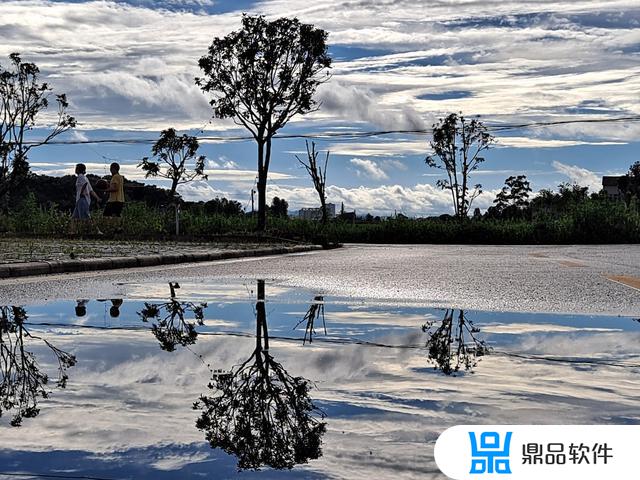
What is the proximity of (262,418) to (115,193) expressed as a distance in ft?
80.9

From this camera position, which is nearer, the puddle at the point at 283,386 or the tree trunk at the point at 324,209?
the puddle at the point at 283,386

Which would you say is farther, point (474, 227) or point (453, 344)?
point (474, 227)

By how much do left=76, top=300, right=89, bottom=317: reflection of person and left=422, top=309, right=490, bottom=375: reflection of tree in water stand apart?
2.93 m

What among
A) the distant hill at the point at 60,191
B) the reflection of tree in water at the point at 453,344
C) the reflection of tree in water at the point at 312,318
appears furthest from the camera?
the distant hill at the point at 60,191

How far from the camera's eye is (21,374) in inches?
214

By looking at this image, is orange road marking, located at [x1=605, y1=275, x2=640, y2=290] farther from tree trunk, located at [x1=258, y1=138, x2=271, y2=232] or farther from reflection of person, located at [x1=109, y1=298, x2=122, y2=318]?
tree trunk, located at [x1=258, y1=138, x2=271, y2=232]

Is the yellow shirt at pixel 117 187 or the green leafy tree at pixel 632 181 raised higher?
the green leafy tree at pixel 632 181

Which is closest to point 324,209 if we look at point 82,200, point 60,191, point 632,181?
point 82,200

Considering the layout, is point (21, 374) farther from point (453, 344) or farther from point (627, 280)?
point (627, 280)

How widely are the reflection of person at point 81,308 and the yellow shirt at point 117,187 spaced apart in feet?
60.0

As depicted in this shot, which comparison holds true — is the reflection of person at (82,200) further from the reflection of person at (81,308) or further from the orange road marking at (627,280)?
the reflection of person at (81,308)

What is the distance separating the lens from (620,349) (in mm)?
6555

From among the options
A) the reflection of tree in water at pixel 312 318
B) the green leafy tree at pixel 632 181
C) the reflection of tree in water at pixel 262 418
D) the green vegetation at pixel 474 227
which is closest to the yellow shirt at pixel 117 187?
the green vegetation at pixel 474 227

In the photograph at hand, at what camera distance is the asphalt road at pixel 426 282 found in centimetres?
1020
